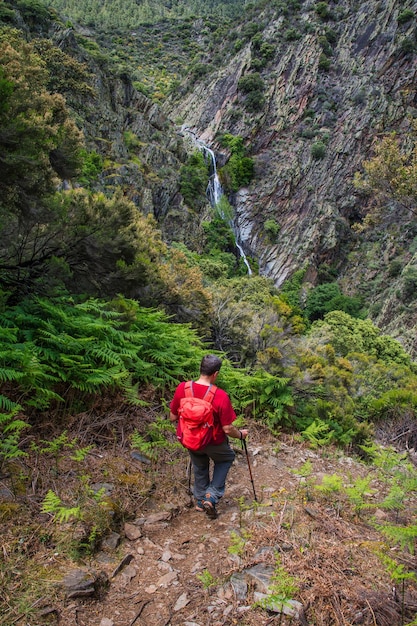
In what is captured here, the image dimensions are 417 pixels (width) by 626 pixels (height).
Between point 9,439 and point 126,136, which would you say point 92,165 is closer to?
point 126,136

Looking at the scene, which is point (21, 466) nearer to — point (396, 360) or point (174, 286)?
point (174, 286)

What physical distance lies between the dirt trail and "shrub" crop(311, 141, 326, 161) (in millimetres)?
44213

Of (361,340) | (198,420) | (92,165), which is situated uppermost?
(92,165)

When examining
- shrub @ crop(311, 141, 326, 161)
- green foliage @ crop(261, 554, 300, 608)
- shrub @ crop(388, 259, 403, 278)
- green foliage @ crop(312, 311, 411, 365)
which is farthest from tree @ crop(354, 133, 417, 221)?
shrub @ crop(311, 141, 326, 161)

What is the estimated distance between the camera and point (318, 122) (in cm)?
4472

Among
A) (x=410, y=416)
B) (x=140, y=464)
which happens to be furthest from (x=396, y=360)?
(x=140, y=464)

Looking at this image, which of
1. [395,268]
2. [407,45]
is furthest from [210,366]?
[407,45]

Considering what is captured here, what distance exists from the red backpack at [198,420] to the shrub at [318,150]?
147 feet

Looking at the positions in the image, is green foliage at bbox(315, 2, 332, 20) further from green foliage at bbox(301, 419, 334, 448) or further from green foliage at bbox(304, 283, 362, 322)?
green foliage at bbox(301, 419, 334, 448)

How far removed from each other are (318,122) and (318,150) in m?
5.07

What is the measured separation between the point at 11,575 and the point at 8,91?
4.80 m

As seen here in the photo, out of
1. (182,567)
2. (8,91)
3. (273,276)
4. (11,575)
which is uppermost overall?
(8,91)

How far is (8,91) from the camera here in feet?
14.7

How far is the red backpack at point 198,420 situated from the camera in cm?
311
